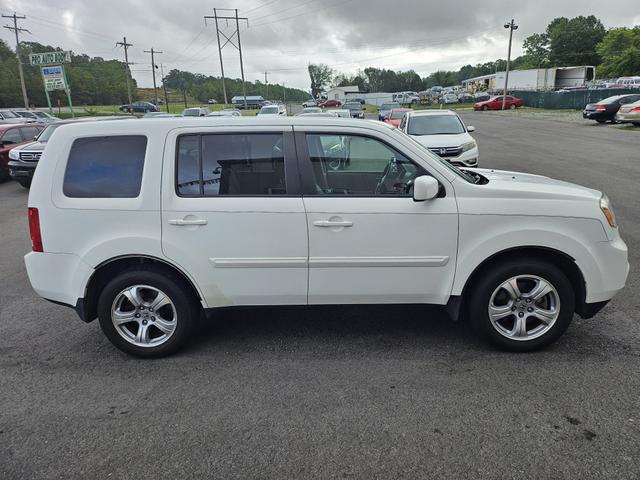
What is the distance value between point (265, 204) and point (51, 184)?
5.38 feet

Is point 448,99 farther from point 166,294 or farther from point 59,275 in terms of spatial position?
point 59,275

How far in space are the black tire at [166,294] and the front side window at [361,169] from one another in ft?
4.36

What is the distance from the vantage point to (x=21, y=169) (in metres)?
12.2

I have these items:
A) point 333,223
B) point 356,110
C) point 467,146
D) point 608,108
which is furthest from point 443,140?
point 356,110

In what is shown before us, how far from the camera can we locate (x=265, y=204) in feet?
11.2

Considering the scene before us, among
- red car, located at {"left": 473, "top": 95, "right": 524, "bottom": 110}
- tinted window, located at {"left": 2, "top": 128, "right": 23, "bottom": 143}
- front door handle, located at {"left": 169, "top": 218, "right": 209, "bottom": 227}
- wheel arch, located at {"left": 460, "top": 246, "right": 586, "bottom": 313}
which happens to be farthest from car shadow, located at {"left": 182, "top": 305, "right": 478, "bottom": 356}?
red car, located at {"left": 473, "top": 95, "right": 524, "bottom": 110}

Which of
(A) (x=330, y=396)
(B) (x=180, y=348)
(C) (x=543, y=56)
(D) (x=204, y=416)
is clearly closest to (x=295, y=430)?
(A) (x=330, y=396)

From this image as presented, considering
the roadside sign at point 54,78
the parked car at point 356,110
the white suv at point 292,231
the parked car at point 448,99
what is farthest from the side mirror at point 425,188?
A: the parked car at point 448,99

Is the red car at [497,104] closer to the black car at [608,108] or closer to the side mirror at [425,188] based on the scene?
the black car at [608,108]

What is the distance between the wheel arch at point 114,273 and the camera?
3.54 meters

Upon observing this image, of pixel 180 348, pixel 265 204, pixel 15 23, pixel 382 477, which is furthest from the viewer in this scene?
pixel 15 23

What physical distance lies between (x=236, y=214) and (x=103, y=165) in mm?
1119

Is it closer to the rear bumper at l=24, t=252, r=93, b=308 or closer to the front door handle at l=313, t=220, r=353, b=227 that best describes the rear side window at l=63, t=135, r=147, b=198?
the rear bumper at l=24, t=252, r=93, b=308

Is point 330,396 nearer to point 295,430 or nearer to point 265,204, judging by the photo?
point 295,430
